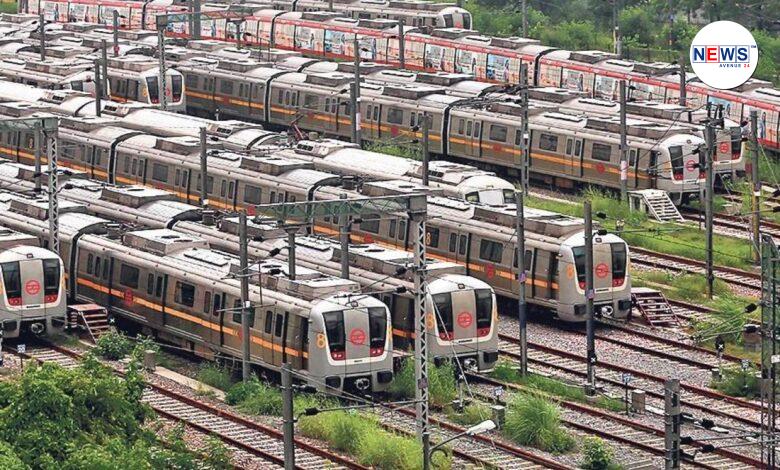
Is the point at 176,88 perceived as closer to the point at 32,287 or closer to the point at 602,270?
the point at 32,287

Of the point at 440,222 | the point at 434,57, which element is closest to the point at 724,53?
the point at 440,222

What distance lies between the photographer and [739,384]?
5150cm

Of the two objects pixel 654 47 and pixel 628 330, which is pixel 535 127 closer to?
pixel 628 330

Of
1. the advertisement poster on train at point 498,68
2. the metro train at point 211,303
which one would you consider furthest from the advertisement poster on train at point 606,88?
the metro train at point 211,303

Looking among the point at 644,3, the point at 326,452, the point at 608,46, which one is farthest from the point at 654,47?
the point at 326,452

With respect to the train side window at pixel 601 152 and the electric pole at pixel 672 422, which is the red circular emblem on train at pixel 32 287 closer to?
the electric pole at pixel 672 422

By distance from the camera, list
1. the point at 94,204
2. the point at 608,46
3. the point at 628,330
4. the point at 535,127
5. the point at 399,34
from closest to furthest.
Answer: the point at 628,330 < the point at 94,204 < the point at 535,127 < the point at 399,34 < the point at 608,46

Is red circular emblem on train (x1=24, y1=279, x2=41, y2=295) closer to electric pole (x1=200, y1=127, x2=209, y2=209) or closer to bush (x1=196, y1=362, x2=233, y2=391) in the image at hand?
bush (x1=196, y1=362, x2=233, y2=391)

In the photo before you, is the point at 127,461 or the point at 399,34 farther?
the point at 399,34

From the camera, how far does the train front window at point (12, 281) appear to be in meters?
54.5

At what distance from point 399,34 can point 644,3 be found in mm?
30127

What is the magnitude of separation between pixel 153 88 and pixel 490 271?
1351 inches

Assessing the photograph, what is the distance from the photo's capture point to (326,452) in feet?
151

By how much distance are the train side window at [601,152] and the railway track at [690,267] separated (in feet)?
16.8
